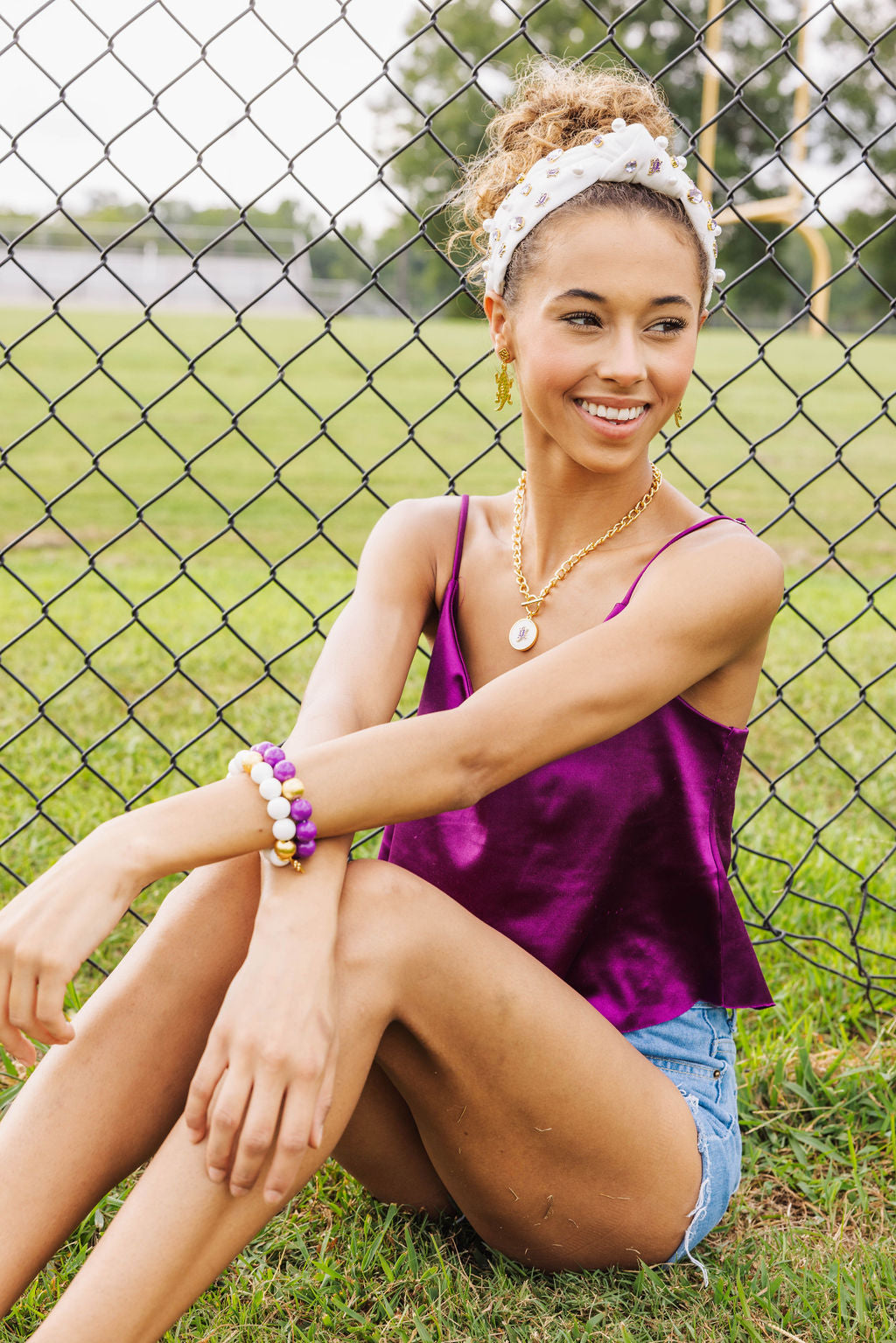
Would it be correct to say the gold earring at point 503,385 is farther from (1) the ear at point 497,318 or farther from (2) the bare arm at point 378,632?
(2) the bare arm at point 378,632

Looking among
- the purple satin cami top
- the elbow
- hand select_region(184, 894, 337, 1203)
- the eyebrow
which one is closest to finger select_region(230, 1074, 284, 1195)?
hand select_region(184, 894, 337, 1203)

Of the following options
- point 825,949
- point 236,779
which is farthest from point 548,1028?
point 825,949

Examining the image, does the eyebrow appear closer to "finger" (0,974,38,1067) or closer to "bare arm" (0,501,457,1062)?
"bare arm" (0,501,457,1062)

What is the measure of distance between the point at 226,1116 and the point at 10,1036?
0.35 m

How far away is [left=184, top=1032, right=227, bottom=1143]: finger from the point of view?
1453 mm

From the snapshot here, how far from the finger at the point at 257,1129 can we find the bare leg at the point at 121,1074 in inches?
8.9

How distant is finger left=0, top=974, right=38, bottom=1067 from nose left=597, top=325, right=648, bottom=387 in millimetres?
1168

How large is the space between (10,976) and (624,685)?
90 centimetres

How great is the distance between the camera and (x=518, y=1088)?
1.64 metres

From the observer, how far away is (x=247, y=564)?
24.1 ft

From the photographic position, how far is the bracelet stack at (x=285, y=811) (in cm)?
159

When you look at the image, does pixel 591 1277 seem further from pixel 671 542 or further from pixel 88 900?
pixel 671 542

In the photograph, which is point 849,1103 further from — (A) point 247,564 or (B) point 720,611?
(A) point 247,564

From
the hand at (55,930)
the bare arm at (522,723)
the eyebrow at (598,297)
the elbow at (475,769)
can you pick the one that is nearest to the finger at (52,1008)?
the hand at (55,930)
